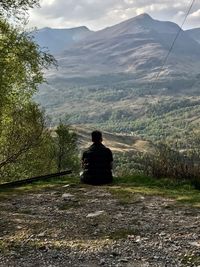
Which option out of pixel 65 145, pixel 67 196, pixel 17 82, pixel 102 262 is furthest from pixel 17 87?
pixel 65 145

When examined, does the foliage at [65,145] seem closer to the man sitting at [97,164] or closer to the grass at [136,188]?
the grass at [136,188]

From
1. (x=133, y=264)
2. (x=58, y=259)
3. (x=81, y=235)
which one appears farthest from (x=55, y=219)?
(x=133, y=264)

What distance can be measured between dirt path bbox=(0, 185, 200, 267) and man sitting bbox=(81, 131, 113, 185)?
9.21 ft

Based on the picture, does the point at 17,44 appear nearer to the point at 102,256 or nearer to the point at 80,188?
the point at 80,188

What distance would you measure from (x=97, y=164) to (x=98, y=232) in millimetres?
7918

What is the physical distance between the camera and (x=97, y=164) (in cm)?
1875

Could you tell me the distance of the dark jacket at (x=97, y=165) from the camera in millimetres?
18703

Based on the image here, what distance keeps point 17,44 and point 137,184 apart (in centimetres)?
1137

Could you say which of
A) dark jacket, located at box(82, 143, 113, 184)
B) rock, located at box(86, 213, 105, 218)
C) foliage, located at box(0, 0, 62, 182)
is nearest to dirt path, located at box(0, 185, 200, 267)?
rock, located at box(86, 213, 105, 218)

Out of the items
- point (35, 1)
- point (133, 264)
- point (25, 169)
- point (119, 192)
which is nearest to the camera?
point (133, 264)

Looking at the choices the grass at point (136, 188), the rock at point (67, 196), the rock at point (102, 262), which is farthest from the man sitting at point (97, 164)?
the rock at point (102, 262)

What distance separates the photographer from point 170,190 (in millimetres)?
16625

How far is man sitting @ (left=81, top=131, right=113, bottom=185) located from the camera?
18703mm

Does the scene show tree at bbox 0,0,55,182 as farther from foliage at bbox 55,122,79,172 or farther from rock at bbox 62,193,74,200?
foliage at bbox 55,122,79,172
